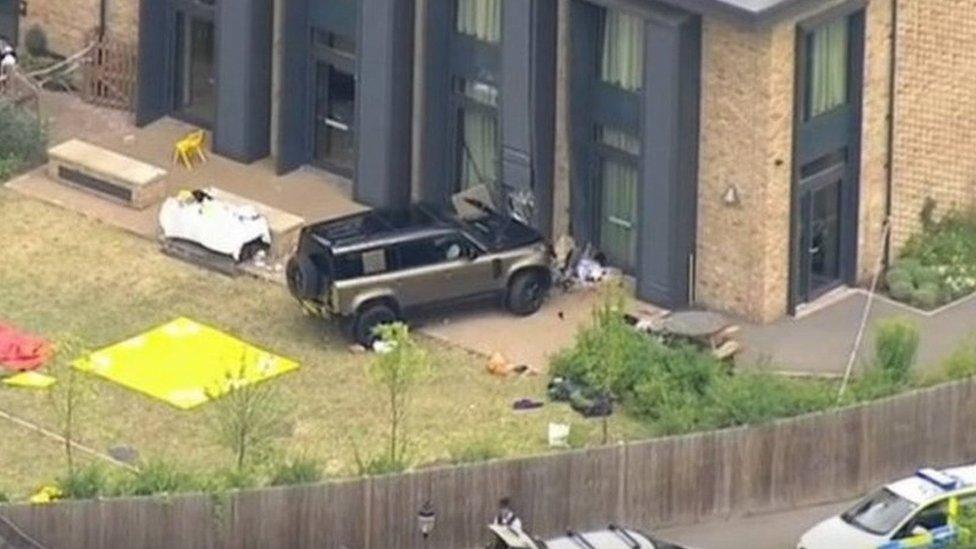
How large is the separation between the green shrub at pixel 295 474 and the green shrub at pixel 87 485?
7.17 feet

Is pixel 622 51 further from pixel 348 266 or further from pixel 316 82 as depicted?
pixel 316 82

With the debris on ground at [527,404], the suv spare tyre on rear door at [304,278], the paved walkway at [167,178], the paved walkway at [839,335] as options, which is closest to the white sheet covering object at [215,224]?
the paved walkway at [167,178]

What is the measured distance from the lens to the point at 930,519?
54250mm

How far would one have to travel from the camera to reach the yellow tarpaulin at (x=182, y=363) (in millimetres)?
59688

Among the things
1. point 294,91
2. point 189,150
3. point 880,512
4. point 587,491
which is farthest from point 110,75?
point 880,512

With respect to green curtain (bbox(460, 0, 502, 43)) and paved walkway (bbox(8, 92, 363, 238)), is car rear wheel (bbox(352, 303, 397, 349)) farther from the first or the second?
green curtain (bbox(460, 0, 502, 43))

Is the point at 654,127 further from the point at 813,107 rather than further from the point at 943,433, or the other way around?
the point at 943,433

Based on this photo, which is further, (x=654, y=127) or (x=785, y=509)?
(x=654, y=127)

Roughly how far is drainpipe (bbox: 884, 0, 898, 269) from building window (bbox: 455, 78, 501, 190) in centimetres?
614

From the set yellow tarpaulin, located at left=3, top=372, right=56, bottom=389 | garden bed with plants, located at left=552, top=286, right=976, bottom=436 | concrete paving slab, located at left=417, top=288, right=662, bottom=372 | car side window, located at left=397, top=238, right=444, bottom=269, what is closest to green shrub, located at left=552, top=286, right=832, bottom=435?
garden bed with plants, located at left=552, top=286, right=976, bottom=436

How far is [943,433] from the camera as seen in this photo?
57844 millimetres

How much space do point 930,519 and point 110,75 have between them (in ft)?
71.4

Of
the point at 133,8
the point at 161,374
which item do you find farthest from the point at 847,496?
the point at 133,8

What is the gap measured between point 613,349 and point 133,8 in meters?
14.8
